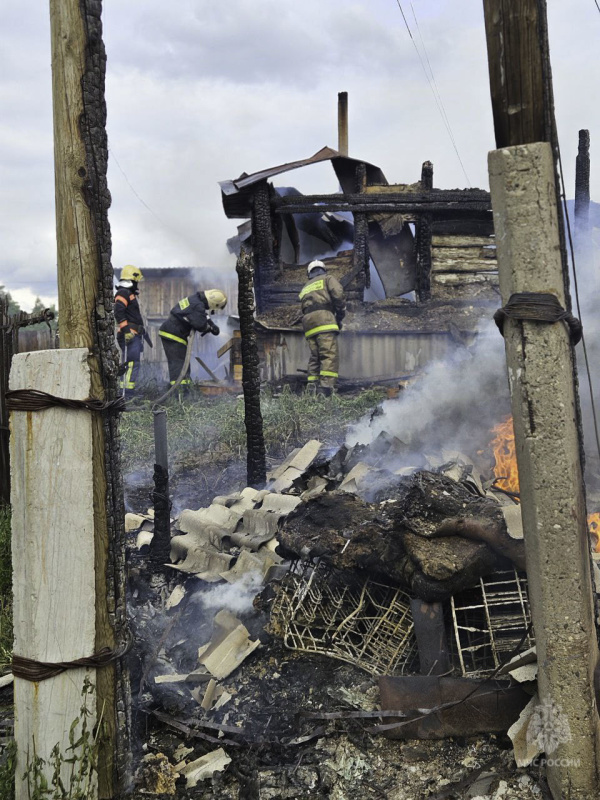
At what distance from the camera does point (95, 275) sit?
297 centimetres

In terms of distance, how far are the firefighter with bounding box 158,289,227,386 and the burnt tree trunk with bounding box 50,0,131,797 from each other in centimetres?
916

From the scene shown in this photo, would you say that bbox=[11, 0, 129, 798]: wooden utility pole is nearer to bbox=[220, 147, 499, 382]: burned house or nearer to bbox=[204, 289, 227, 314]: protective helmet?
bbox=[204, 289, 227, 314]: protective helmet

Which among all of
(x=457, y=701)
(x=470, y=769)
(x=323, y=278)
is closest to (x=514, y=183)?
(x=457, y=701)

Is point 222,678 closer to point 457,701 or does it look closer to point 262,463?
point 457,701

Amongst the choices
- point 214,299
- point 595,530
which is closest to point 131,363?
point 214,299

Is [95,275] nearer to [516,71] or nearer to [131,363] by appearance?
[516,71]

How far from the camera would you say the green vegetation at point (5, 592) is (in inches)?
178

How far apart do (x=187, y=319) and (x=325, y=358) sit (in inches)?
114

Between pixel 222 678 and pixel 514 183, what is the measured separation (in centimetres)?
360

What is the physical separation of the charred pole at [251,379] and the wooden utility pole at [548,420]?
457 cm

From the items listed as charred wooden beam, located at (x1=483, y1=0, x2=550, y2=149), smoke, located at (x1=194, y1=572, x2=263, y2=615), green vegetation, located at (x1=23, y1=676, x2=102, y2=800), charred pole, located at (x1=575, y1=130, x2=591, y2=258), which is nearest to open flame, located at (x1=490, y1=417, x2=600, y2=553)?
smoke, located at (x1=194, y1=572, x2=263, y2=615)

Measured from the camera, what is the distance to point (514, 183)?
2.93 meters

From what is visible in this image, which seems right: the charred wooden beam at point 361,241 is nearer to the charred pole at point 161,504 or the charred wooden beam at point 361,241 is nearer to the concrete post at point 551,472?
the charred pole at point 161,504

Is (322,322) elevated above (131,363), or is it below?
above
